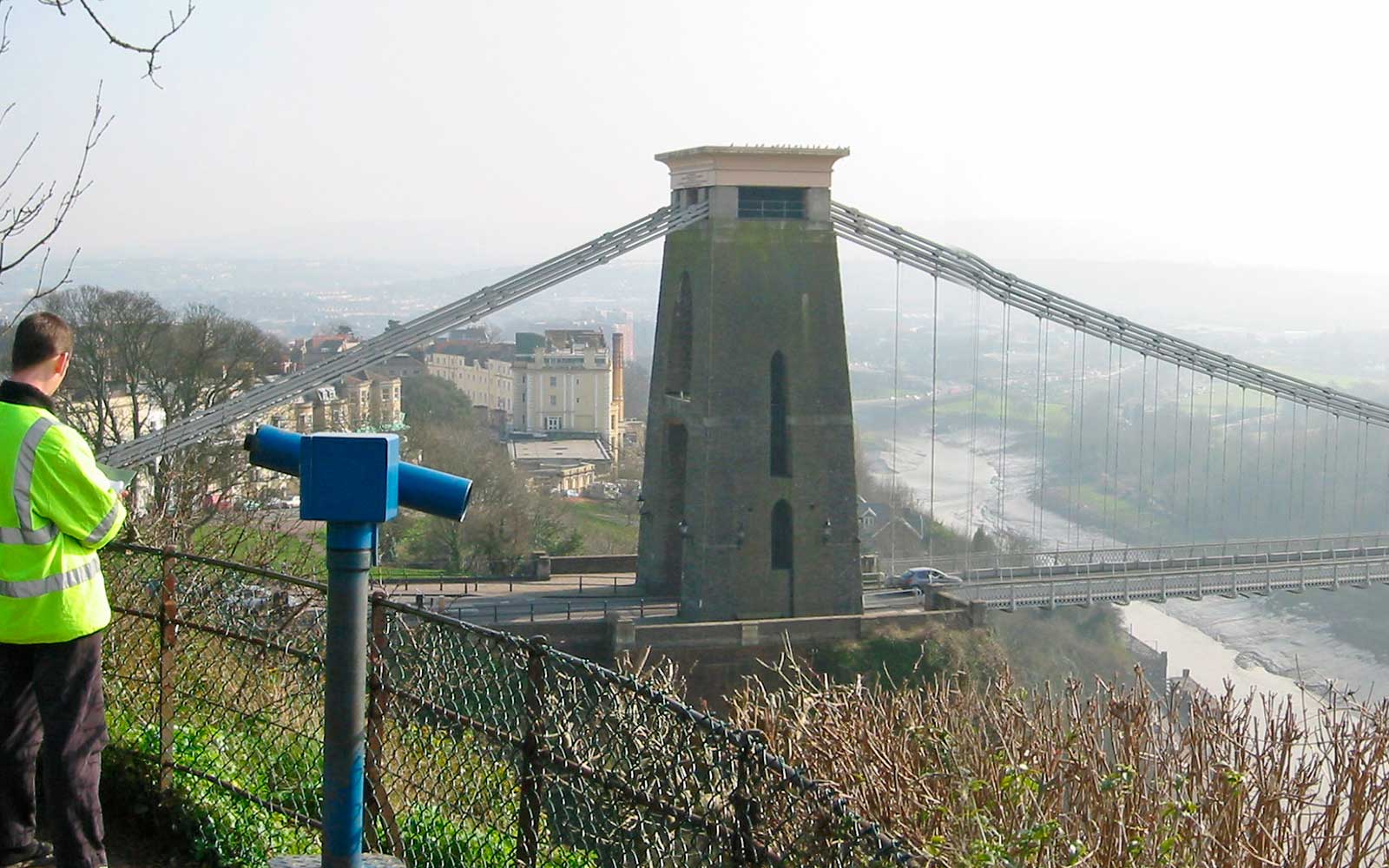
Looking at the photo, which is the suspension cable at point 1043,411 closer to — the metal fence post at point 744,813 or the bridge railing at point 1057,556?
the bridge railing at point 1057,556

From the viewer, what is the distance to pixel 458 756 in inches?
149

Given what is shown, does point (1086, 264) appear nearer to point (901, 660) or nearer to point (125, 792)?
point (901, 660)

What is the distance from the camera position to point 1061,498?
50062 mm

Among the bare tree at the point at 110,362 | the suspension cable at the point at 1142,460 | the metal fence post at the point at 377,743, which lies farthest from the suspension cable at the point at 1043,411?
the metal fence post at the point at 377,743

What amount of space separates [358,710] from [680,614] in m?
16.2

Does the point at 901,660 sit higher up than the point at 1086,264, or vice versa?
the point at 1086,264

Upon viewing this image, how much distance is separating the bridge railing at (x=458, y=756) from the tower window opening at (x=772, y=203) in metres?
14.5

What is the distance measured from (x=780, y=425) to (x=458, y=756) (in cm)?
1550

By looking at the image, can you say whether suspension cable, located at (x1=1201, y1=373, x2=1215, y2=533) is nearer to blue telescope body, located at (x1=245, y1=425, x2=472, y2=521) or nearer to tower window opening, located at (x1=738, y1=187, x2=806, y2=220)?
tower window opening, located at (x1=738, y1=187, x2=806, y2=220)

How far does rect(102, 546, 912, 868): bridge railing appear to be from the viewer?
2.85m

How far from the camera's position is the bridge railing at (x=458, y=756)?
9.34 feet

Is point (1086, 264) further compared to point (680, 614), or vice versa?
point (1086, 264)

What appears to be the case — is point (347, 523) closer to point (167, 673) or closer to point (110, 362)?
point (167, 673)

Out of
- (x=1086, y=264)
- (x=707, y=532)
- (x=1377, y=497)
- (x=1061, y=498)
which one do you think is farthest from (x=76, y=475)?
(x=1086, y=264)
